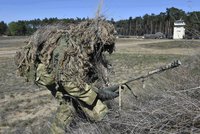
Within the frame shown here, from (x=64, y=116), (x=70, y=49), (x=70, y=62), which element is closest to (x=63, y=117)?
(x=64, y=116)

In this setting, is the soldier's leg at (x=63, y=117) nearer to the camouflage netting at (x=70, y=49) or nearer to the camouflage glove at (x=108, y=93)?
the camouflage netting at (x=70, y=49)

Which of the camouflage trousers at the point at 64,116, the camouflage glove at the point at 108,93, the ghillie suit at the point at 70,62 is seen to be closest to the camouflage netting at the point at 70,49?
the ghillie suit at the point at 70,62

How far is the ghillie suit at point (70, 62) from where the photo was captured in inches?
176

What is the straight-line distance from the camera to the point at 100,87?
17.0ft

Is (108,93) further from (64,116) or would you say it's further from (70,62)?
(64,116)

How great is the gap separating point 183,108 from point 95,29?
1.80 metres

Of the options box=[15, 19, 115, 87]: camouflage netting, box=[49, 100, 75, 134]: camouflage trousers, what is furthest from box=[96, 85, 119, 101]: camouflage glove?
box=[49, 100, 75, 134]: camouflage trousers

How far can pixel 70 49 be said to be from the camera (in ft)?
14.8

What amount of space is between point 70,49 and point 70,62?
0.14 metres

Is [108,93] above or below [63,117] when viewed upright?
above

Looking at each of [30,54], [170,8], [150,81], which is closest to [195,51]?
[170,8]

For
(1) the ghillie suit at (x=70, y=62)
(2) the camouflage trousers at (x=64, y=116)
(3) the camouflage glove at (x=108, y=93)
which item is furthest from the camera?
(2) the camouflage trousers at (x=64, y=116)

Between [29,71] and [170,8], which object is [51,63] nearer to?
[29,71]

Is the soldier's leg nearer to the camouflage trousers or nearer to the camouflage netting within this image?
the camouflage trousers
